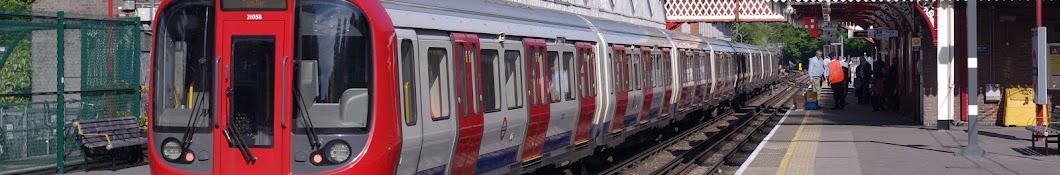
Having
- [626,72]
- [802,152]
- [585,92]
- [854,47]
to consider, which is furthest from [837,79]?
[854,47]

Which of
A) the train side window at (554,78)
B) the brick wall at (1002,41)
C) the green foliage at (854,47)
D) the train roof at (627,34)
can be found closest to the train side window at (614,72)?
the train roof at (627,34)

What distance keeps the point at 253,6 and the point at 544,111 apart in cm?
431

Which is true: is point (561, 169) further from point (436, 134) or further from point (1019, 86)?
point (1019, 86)

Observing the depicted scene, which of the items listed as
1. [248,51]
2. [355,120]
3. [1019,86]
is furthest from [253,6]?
[1019,86]

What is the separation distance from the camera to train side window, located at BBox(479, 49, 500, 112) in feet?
36.6

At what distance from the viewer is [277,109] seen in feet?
29.3

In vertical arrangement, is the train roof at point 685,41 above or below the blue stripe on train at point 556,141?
above

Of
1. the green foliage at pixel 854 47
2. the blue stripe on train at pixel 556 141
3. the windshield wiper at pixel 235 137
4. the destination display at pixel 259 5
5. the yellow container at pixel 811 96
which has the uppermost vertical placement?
the green foliage at pixel 854 47

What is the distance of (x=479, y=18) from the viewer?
37.1 ft

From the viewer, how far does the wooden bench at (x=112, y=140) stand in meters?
14.9

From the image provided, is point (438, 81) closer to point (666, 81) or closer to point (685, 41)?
point (666, 81)

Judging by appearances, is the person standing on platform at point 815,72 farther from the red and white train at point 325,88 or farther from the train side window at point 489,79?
the red and white train at point 325,88

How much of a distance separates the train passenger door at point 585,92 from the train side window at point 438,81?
414 cm

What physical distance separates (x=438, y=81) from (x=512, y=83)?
1.73 meters
